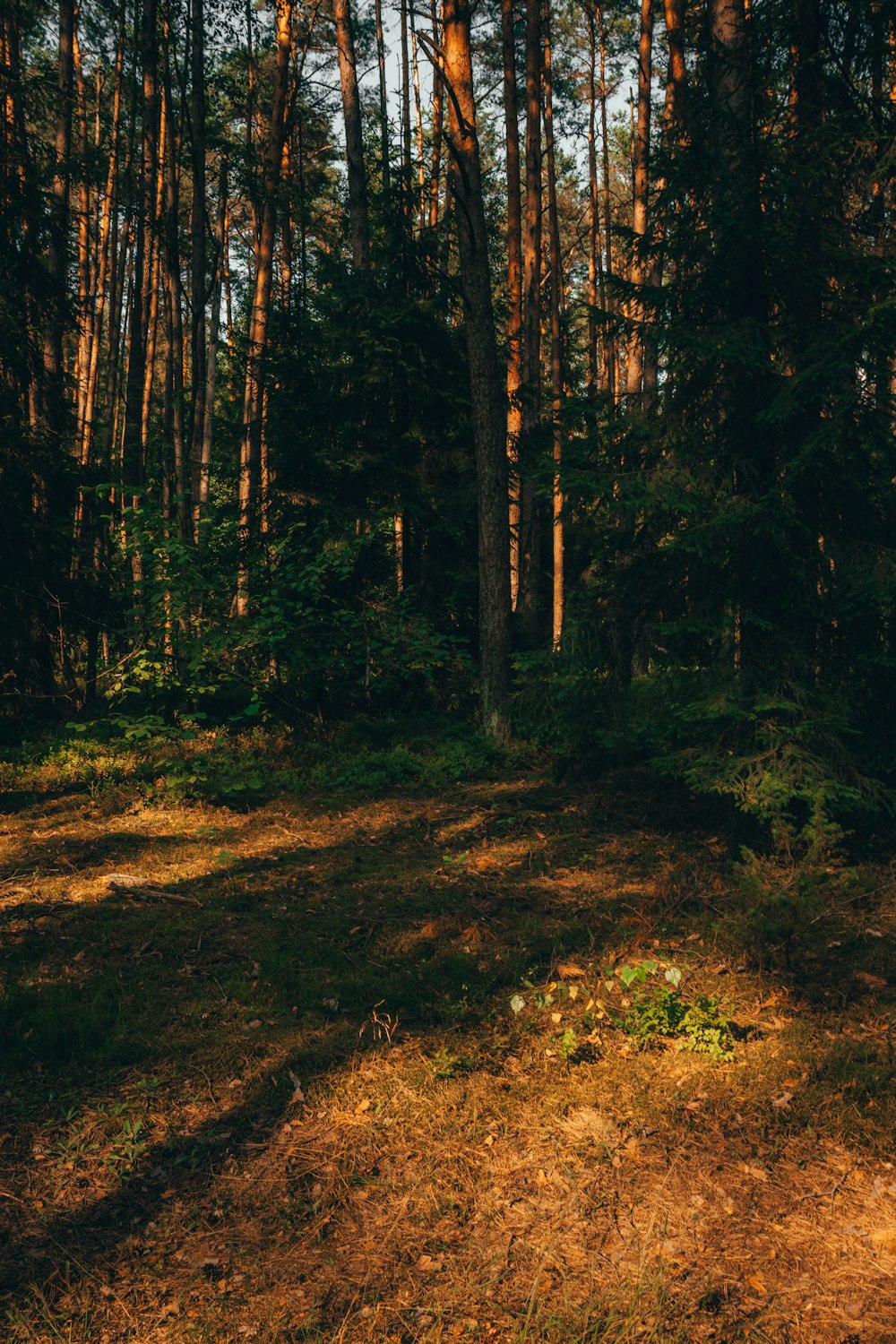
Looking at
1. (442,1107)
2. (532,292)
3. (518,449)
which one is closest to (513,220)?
(532,292)

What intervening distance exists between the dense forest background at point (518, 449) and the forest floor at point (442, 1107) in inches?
68.2

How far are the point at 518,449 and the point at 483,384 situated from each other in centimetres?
269

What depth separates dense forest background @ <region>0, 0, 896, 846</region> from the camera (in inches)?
269

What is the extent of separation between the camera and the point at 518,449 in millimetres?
13961

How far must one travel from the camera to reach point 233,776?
1003 centimetres

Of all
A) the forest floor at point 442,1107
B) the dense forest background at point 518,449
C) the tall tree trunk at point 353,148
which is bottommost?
the forest floor at point 442,1107

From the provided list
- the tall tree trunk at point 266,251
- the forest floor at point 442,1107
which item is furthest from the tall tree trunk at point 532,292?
the forest floor at point 442,1107

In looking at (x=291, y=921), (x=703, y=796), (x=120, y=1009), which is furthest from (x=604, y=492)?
(x=120, y=1009)

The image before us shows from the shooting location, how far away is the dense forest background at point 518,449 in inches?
269

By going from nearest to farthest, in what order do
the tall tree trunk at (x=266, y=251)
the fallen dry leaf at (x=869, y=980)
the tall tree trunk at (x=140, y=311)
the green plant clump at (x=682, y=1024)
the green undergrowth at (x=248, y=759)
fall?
the green plant clump at (x=682, y=1024) → the fallen dry leaf at (x=869, y=980) → the green undergrowth at (x=248, y=759) → the tall tree trunk at (x=140, y=311) → the tall tree trunk at (x=266, y=251)

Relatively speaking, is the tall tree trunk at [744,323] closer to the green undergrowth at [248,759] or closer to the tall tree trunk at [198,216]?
the green undergrowth at [248,759]

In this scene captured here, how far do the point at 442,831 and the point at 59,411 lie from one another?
9.30 meters

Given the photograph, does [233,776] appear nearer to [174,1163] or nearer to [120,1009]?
[120,1009]

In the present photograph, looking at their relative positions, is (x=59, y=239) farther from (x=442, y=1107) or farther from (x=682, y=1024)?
(x=682, y=1024)
